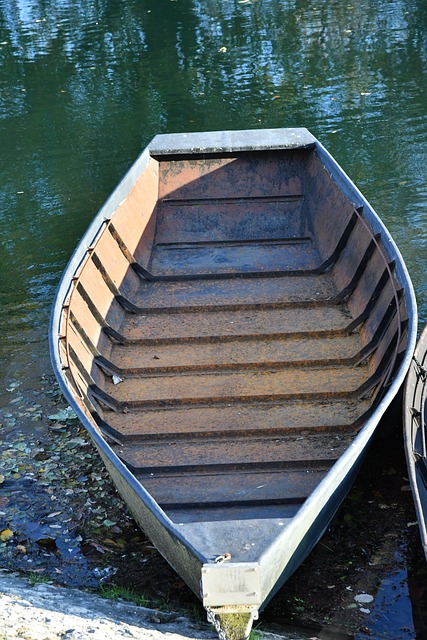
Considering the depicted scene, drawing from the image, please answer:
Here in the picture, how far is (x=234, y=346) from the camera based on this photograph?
234 inches

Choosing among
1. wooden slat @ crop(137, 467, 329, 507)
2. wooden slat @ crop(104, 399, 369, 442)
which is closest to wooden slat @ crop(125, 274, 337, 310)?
wooden slat @ crop(104, 399, 369, 442)

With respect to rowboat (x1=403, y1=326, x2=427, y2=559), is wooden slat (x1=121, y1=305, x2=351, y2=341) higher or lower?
lower

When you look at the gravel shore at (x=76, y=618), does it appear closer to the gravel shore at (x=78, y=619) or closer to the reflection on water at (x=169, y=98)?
the gravel shore at (x=78, y=619)

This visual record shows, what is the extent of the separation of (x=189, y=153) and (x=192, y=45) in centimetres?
1041

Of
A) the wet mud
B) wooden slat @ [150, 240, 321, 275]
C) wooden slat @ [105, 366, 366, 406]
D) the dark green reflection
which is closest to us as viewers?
the wet mud

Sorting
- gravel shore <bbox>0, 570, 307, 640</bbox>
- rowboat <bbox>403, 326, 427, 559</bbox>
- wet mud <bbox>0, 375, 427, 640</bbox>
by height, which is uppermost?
rowboat <bbox>403, 326, 427, 559</bbox>

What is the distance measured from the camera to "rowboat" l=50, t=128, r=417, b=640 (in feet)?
12.2

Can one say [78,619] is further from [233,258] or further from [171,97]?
[171,97]

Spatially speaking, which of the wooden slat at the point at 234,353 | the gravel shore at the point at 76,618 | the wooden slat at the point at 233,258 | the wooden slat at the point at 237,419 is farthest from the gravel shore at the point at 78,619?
the wooden slat at the point at 233,258

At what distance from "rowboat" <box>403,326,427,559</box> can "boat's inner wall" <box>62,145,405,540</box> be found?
7.1 inches

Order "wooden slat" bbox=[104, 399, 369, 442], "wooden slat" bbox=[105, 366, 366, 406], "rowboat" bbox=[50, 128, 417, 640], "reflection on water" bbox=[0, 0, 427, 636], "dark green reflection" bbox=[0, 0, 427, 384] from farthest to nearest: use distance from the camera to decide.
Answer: "dark green reflection" bbox=[0, 0, 427, 384], "reflection on water" bbox=[0, 0, 427, 636], "wooden slat" bbox=[105, 366, 366, 406], "wooden slat" bbox=[104, 399, 369, 442], "rowboat" bbox=[50, 128, 417, 640]

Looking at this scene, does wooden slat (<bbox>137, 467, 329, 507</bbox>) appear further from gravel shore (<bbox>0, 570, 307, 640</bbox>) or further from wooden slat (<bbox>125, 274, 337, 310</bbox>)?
wooden slat (<bbox>125, 274, 337, 310</bbox>)

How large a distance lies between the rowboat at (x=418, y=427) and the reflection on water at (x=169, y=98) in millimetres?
2190

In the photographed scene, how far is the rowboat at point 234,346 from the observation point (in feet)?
12.2
